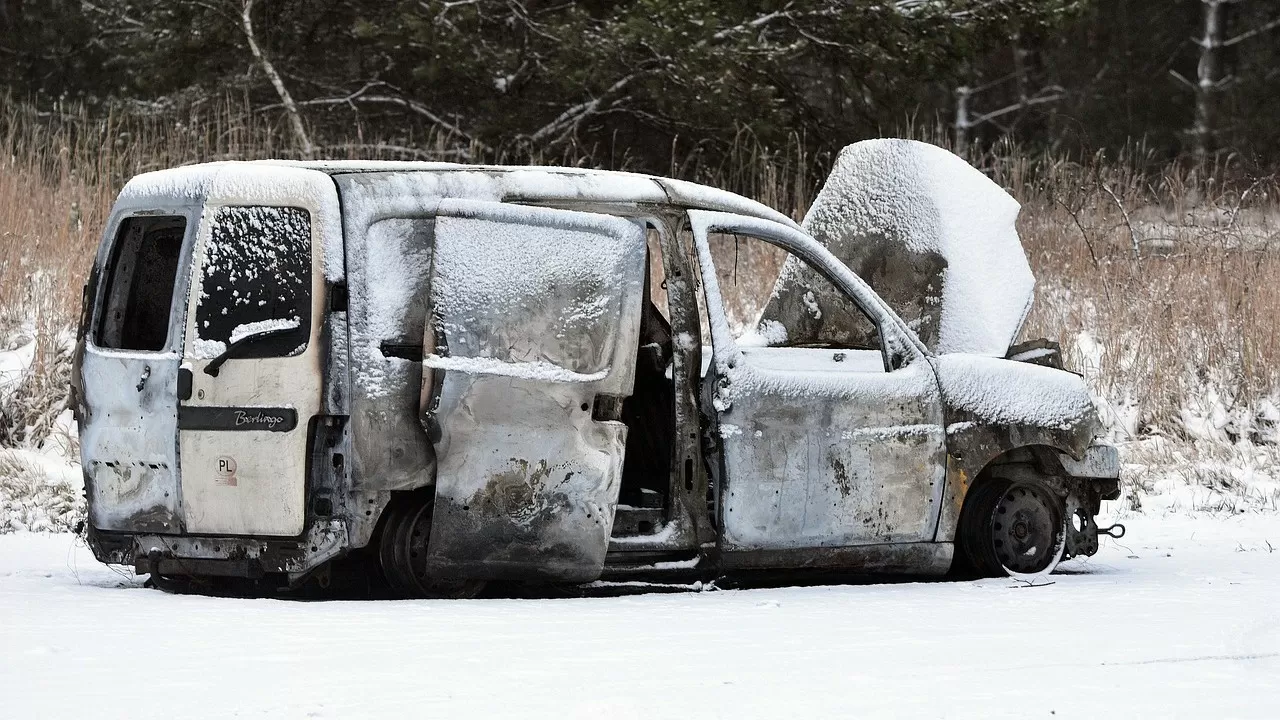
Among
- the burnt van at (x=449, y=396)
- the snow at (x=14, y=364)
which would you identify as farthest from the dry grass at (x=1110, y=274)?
the burnt van at (x=449, y=396)

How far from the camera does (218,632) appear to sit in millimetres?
6117

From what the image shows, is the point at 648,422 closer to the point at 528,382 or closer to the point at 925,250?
the point at 528,382

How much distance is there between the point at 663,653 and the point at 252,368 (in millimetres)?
2066

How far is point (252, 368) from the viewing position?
268 inches

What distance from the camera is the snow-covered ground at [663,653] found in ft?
16.5

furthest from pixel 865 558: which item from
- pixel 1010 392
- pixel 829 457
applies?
pixel 1010 392

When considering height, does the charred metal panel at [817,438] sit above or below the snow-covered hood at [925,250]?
below

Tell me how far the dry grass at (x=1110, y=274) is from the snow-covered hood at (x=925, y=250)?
4608 millimetres

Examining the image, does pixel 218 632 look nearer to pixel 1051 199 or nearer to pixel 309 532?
pixel 309 532

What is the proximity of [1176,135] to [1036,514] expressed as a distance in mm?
24701

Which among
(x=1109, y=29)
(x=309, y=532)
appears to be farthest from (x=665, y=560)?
(x=1109, y=29)

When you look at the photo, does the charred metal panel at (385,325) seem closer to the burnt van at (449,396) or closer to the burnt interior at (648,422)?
the burnt van at (449,396)

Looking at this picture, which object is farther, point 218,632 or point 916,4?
point 916,4

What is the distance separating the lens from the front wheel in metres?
8.12
